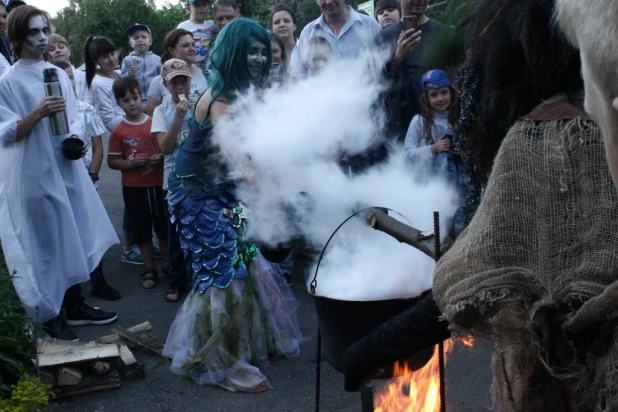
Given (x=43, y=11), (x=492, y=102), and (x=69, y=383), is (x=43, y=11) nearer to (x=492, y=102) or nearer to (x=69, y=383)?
(x=69, y=383)

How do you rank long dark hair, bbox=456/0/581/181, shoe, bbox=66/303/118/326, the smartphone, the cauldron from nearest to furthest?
long dark hair, bbox=456/0/581/181
the cauldron
the smartphone
shoe, bbox=66/303/118/326

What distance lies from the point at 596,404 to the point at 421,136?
3.50 metres

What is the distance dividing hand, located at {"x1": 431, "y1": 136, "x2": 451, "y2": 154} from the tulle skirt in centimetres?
133

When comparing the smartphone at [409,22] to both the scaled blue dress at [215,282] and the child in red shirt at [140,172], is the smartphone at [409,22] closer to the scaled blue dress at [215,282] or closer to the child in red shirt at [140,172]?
the scaled blue dress at [215,282]

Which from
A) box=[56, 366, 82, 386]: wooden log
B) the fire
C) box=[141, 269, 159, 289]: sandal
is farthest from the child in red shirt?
the fire

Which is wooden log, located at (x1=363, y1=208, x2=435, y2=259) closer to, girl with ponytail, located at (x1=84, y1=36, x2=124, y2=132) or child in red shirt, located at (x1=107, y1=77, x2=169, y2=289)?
child in red shirt, located at (x1=107, y1=77, x2=169, y2=289)

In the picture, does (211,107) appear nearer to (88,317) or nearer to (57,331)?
(57,331)

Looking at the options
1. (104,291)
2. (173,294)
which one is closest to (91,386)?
(173,294)

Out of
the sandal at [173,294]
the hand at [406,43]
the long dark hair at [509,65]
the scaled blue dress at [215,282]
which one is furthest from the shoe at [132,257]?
the long dark hair at [509,65]

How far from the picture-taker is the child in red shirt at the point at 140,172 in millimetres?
5879

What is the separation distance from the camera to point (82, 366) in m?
4.07

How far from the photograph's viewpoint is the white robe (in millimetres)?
4465

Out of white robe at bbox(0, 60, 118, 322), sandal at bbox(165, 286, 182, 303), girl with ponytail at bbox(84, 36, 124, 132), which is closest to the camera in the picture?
white robe at bbox(0, 60, 118, 322)

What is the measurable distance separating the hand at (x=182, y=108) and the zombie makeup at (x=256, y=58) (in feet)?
4.59
